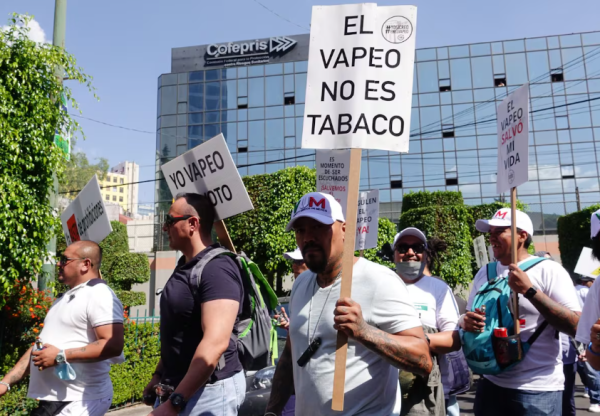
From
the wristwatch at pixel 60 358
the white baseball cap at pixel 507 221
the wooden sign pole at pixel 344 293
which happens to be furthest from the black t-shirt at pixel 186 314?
the white baseball cap at pixel 507 221

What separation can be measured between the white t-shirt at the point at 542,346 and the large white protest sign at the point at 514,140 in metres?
0.77

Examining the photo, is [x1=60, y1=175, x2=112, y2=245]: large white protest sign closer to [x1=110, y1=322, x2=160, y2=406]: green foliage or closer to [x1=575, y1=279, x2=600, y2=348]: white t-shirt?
[x1=575, y1=279, x2=600, y2=348]: white t-shirt

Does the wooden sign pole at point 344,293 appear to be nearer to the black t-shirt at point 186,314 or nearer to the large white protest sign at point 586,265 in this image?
the black t-shirt at point 186,314

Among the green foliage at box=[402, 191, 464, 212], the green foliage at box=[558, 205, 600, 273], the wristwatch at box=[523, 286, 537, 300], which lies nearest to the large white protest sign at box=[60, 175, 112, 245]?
the wristwatch at box=[523, 286, 537, 300]

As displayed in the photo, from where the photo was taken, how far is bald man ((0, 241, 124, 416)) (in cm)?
355

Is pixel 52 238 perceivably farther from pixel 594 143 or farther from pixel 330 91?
pixel 594 143

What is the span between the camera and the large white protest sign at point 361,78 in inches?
115

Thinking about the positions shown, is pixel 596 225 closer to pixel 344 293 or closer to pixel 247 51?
pixel 344 293

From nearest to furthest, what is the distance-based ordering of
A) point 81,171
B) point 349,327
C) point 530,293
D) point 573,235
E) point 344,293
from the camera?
1. point 349,327
2. point 344,293
3. point 530,293
4. point 573,235
5. point 81,171

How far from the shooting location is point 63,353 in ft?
11.6

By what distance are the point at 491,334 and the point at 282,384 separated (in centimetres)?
142

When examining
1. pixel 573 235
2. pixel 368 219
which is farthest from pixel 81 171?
pixel 368 219

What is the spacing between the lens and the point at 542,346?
3564 mm

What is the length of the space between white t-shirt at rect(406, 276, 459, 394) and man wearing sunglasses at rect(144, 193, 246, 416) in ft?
5.39
